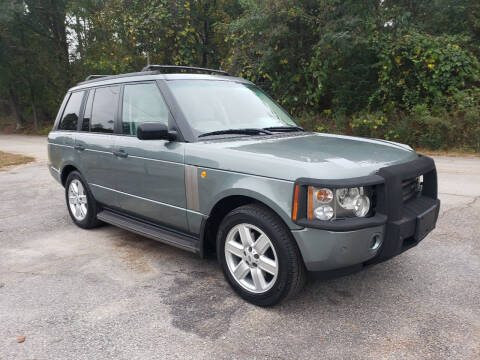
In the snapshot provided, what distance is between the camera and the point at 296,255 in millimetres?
2941

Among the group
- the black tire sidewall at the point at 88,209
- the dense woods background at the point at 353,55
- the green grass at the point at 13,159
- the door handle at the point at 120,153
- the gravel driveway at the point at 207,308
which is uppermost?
the dense woods background at the point at 353,55

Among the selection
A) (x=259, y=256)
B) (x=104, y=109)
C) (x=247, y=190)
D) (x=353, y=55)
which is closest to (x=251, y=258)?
(x=259, y=256)

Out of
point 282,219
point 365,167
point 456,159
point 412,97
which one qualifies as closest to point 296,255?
point 282,219

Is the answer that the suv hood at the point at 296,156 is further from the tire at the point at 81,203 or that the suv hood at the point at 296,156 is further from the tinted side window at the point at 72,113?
the tinted side window at the point at 72,113

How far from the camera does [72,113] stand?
555cm

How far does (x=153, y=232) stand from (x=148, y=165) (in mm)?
673

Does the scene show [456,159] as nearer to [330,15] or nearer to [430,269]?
[330,15]

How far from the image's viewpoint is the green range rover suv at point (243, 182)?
9.32 feet

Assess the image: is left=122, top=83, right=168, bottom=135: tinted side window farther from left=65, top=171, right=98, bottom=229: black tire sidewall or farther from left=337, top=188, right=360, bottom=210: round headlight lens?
left=337, top=188, right=360, bottom=210: round headlight lens

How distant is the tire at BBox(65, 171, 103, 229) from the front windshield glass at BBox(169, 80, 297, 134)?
2064 millimetres

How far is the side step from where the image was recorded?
3711 mm

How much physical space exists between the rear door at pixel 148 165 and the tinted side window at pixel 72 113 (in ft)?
3.99

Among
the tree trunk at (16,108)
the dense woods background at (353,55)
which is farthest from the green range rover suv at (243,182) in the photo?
the tree trunk at (16,108)

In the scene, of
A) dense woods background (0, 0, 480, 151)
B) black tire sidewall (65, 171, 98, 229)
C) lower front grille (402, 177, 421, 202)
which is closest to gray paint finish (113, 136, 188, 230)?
black tire sidewall (65, 171, 98, 229)
